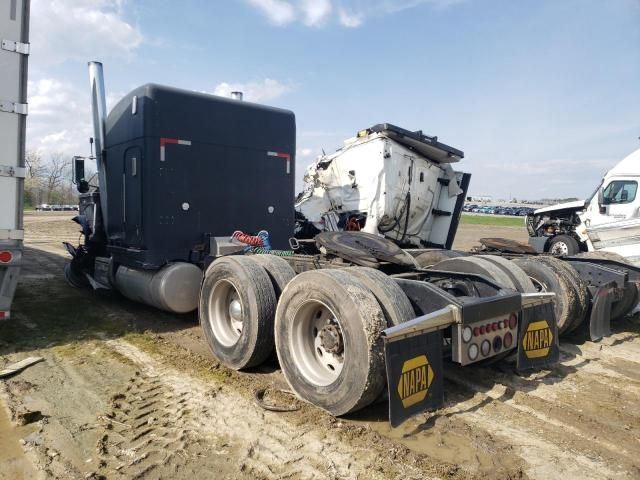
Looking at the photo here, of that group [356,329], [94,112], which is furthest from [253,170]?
[356,329]

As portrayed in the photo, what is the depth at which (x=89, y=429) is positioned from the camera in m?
3.39

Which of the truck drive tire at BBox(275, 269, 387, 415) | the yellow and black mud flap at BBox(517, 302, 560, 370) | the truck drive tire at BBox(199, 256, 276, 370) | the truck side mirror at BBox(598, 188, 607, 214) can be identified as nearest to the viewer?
the truck drive tire at BBox(275, 269, 387, 415)

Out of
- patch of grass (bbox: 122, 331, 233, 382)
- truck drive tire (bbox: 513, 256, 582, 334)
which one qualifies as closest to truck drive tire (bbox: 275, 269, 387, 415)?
patch of grass (bbox: 122, 331, 233, 382)

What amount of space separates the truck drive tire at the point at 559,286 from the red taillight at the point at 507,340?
68.4 inches

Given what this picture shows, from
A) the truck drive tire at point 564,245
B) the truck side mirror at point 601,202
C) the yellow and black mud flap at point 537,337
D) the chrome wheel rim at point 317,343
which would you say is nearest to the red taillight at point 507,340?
the yellow and black mud flap at point 537,337

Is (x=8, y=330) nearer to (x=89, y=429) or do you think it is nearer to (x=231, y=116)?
(x=89, y=429)

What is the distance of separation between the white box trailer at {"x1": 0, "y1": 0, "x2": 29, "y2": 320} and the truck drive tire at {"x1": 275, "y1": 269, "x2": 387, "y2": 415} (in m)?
2.98

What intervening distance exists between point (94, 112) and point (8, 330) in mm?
3534

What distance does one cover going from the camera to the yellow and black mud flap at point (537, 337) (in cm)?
402

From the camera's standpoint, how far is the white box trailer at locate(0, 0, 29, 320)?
4.92m

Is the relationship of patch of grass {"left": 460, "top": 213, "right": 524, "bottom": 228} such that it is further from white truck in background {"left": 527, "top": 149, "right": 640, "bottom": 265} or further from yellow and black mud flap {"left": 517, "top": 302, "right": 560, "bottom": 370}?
yellow and black mud flap {"left": 517, "top": 302, "right": 560, "bottom": 370}

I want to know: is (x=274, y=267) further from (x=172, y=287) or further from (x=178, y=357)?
(x=172, y=287)

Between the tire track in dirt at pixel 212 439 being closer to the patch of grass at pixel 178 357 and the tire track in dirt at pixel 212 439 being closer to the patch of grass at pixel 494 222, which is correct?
Answer: the patch of grass at pixel 178 357

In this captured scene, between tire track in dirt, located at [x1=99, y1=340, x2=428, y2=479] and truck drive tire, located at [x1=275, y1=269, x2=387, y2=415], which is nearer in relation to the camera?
tire track in dirt, located at [x1=99, y1=340, x2=428, y2=479]
